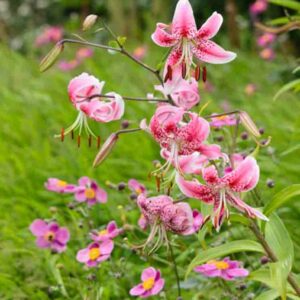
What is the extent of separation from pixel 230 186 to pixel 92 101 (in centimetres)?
32

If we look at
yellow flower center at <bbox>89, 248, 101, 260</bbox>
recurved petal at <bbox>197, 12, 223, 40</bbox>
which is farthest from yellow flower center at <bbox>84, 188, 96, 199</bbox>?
recurved petal at <bbox>197, 12, 223, 40</bbox>

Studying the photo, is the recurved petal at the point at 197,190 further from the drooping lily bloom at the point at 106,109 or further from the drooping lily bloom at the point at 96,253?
the drooping lily bloom at the point at 96,253

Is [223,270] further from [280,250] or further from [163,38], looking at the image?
[163,38]

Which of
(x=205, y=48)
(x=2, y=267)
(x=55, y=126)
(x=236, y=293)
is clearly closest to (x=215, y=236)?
(x=236, y=293)

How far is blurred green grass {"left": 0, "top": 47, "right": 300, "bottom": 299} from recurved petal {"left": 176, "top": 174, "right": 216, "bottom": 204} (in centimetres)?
53

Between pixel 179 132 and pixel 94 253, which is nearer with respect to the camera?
pixel 179 132

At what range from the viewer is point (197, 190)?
1.51 meters

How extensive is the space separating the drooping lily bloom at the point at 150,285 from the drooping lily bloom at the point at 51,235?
1.06 ft

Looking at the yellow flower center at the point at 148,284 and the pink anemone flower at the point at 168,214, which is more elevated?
the pink anemone flower at the point at 168,214

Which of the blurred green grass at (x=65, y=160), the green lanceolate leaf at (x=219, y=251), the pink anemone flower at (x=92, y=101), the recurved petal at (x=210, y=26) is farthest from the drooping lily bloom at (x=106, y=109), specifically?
the blurred green grass at (x=65, y=160)

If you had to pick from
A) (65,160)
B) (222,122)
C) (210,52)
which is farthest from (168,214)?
(65,160)

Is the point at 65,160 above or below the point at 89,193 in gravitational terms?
below

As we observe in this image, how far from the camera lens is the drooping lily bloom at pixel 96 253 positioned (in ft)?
6.50

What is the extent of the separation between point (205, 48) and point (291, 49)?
4.99 m
